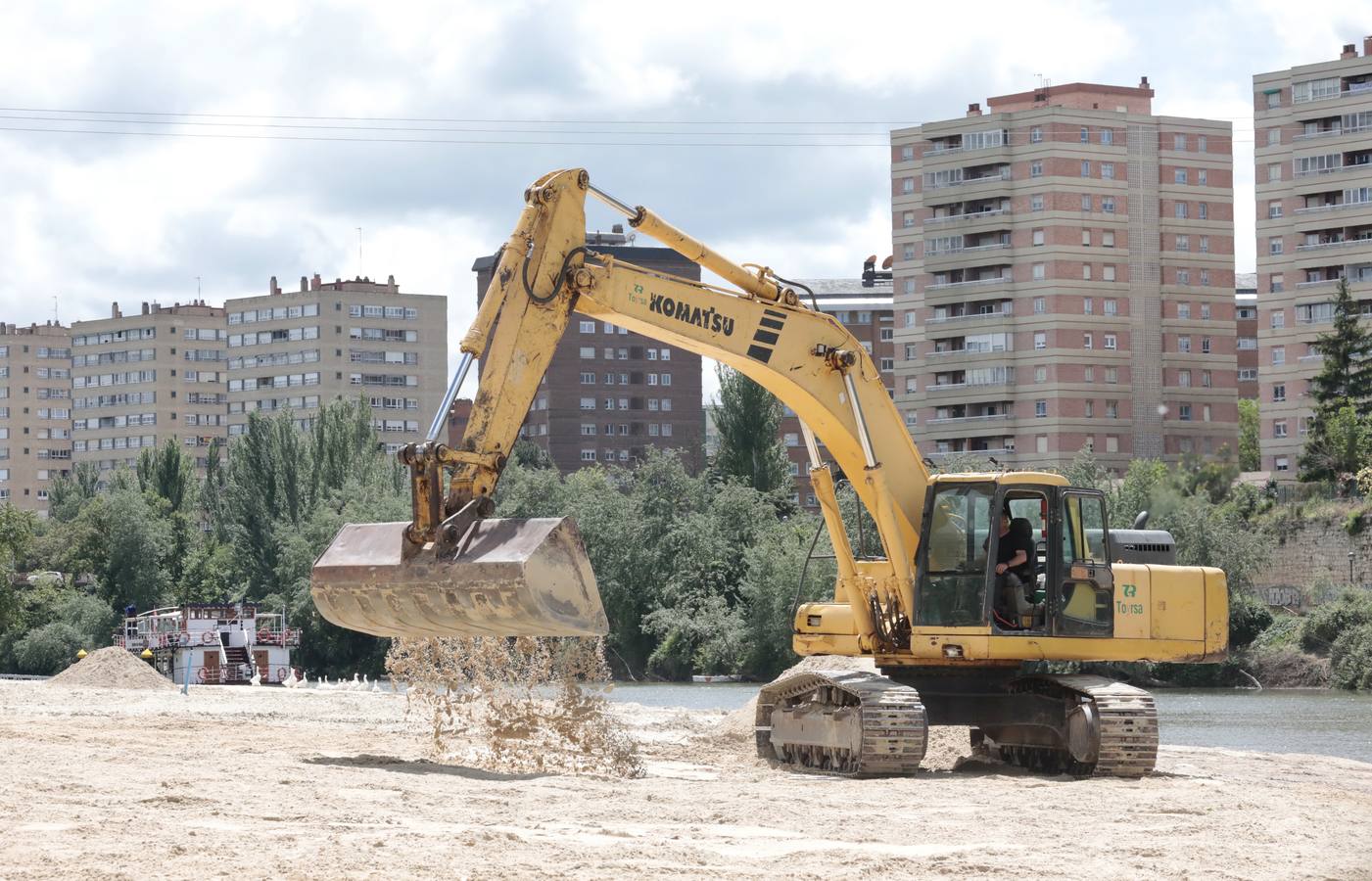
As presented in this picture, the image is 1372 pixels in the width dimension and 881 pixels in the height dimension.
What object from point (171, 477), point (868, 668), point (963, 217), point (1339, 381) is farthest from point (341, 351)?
point (868, 668)

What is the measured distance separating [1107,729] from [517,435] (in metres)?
6.68

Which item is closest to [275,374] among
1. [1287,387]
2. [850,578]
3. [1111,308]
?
[1111,308]

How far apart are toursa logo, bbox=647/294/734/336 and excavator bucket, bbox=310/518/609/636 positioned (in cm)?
335

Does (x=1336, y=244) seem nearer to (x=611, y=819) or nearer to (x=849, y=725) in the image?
(x=849, y=725)

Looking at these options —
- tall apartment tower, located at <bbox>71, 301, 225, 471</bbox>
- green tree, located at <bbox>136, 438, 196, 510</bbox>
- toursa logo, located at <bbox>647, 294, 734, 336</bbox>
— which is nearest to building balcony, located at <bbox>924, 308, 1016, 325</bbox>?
green tree, located at <bbox>136, 438, 196, 510</bbox>

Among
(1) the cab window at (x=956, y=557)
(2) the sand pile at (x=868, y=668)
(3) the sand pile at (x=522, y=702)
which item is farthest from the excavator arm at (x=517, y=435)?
(2) the sand pile at (x=868, y=668)

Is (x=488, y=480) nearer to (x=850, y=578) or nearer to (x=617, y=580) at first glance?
(x=850, y=578)

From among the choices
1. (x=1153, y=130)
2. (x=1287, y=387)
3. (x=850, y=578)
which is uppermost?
(x=1153, y=130)

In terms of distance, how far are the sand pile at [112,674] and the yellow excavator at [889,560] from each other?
68.0 ft

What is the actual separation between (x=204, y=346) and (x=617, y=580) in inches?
3763

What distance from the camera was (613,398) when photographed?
140 m

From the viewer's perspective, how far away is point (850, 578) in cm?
2003

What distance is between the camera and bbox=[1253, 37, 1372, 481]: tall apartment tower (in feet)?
308

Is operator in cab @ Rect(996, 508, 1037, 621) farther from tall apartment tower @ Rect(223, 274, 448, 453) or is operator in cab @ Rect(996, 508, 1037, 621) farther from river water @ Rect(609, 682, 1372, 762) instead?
tall apartment tower @ Rect(223, 274, 448, 453)
